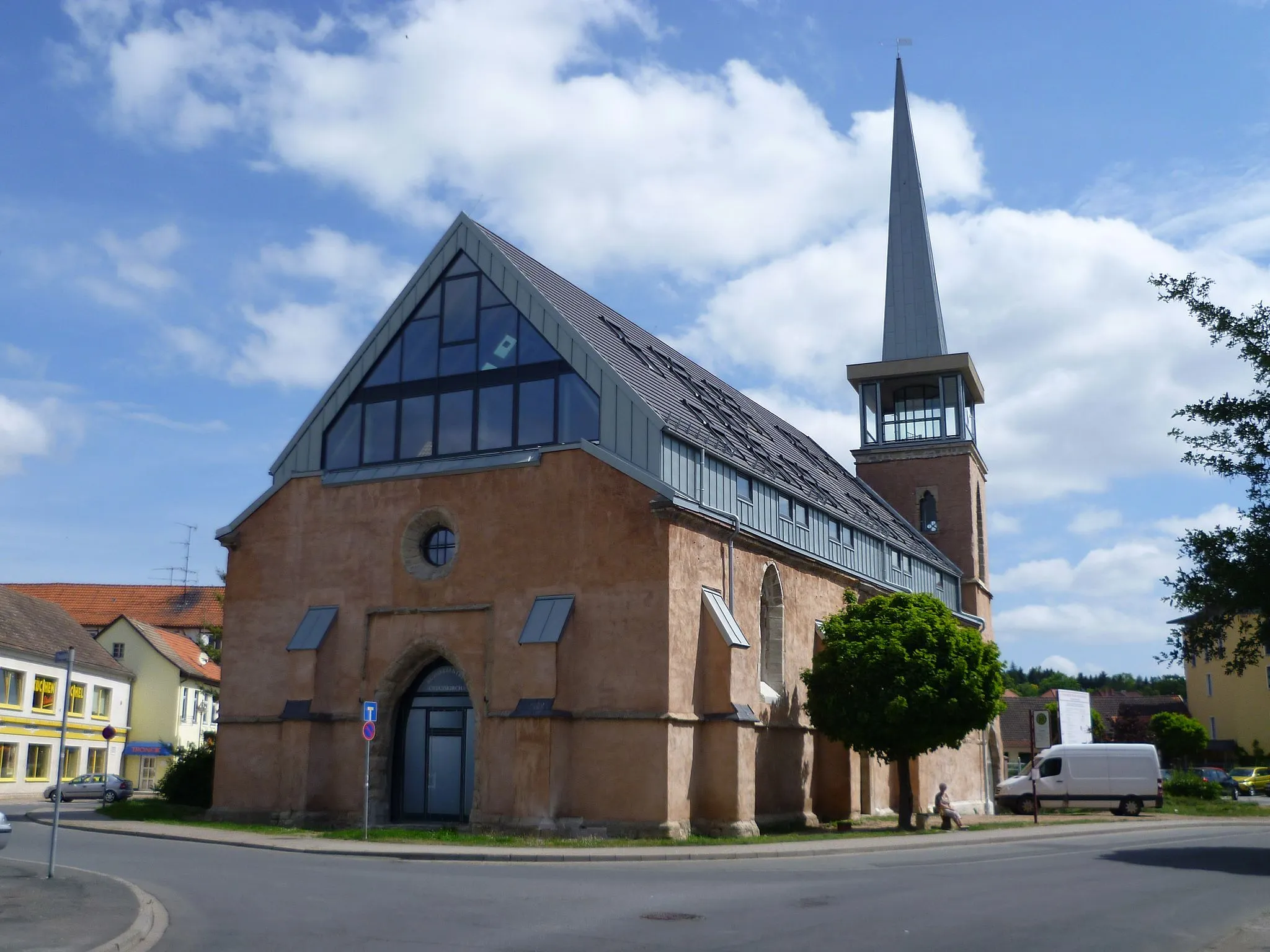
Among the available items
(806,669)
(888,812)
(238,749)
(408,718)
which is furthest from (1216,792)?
(238,749)

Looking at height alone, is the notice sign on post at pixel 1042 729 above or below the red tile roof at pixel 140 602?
below

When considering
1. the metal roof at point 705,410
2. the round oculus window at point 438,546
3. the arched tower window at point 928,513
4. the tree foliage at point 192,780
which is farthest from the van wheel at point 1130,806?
the tree foliage at point 192,780

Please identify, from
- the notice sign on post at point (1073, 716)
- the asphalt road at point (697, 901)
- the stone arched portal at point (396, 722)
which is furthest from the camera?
the notice sign on post at point (1073, 716)

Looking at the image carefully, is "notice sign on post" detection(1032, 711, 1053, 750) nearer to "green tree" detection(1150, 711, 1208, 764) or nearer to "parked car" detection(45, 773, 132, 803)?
"parked car" detection(45, 773, 132, 803)

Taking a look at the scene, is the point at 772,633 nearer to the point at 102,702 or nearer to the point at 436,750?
the point at 436,750

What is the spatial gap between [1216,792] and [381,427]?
34.8 metres

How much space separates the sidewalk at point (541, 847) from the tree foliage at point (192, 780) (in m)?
3.13

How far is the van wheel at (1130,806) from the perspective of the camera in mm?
40625

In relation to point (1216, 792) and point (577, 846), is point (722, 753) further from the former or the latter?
point (1216, 792)

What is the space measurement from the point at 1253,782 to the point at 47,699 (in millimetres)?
58673

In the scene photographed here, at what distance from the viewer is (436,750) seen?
94.3 ft

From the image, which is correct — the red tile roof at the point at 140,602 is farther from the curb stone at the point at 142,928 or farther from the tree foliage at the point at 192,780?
the curb stone at the point at 142,928

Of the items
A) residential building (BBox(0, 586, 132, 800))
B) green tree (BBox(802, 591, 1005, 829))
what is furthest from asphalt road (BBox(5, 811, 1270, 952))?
residential building (BBox(0, 586, 132, 800))

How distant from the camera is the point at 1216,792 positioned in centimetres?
4594
